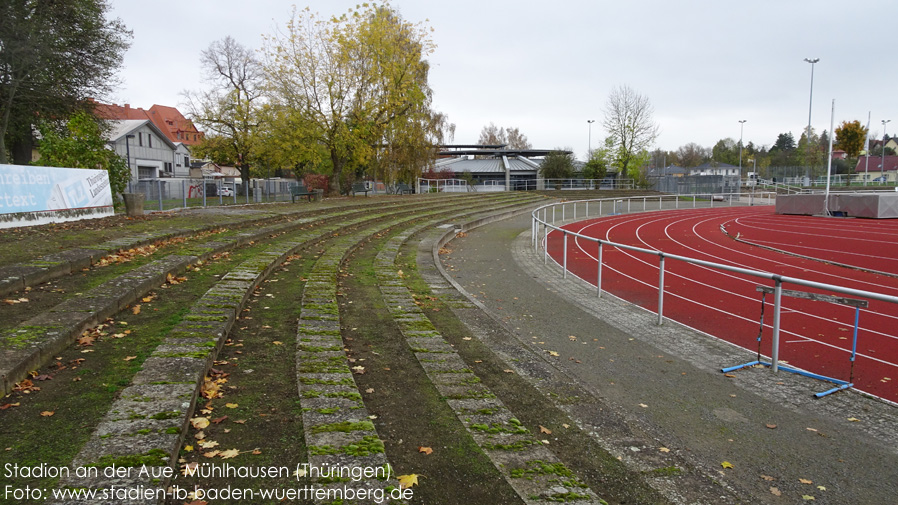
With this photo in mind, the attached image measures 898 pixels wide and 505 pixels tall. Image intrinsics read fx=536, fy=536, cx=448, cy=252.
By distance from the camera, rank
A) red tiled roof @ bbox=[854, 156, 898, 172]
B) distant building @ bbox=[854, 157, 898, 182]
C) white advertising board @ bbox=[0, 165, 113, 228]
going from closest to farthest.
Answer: white advertising board @ bbox=[0, 165, 113, 228] → distant building @ bbox=[854, 157, 898, 182] → red tiled roof @ bbox=[854, 156, 898, 172]

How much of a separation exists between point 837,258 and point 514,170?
51729mm

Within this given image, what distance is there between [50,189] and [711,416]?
15.3 metres

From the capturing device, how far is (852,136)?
233 feet

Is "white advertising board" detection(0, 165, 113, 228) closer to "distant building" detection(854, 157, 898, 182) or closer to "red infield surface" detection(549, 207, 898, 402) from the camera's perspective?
"red infield surface" detection(549, 207, 898, 402)

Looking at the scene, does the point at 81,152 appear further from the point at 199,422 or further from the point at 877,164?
the point at 877,164

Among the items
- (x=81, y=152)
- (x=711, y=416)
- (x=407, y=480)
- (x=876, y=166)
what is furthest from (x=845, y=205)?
(x=876, y=166)

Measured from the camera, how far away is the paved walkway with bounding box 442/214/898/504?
3811 millimetres

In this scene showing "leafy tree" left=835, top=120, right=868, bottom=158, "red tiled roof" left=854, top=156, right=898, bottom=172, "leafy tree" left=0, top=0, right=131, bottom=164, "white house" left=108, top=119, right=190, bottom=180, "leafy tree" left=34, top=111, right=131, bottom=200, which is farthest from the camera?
"red tiled roof" left=854, top=156, right=898, bottom=172

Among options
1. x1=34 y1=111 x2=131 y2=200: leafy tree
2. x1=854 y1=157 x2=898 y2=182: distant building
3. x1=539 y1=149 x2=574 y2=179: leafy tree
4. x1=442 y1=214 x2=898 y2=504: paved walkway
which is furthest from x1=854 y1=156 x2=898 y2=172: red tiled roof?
x1=34 y1=111 x2=131 y2=200: leafy tree

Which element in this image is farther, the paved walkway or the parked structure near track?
the parked structure near track

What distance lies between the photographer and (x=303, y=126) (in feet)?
95.9

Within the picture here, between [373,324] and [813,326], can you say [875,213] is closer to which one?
[813,326]

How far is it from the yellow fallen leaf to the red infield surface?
5832 mm

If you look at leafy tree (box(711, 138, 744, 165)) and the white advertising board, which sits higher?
leafy tree (box(711, 138, 744, 165))
